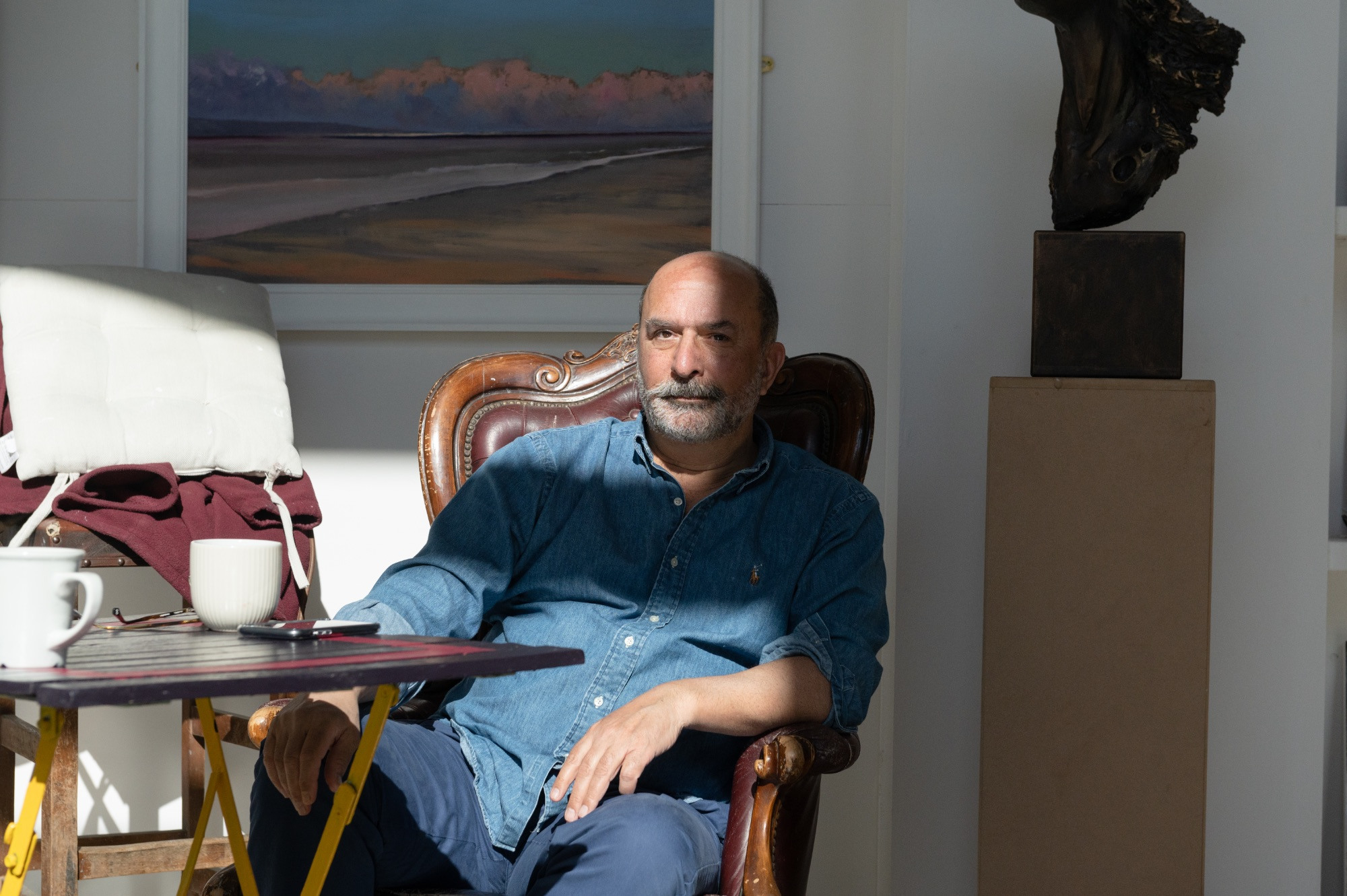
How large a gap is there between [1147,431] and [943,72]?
2.96 feet

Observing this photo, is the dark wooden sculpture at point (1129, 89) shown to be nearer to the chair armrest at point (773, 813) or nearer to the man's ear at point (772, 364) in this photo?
the man's ear at point (772, 364)

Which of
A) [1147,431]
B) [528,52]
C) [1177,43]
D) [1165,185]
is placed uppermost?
[528,52]

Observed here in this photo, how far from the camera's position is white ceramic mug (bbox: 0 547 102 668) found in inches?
38.2

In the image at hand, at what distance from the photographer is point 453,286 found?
2822 millimetres

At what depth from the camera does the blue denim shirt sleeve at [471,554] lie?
5.79 feet

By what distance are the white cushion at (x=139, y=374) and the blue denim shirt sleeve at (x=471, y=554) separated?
687 millimetres

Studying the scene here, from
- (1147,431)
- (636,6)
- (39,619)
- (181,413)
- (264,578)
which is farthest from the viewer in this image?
(636,6)

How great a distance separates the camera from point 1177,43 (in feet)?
6.61

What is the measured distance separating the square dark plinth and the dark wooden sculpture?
0.11m

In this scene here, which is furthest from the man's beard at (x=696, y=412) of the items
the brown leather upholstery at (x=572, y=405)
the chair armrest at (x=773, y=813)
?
the chair armrest at (x=773, y=813)

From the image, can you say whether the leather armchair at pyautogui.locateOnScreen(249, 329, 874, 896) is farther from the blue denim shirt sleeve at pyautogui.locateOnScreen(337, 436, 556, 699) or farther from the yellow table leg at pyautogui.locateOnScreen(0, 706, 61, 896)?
the yellow table leg at pyautogui.locateOnScreen(0, 706, 61, 896)

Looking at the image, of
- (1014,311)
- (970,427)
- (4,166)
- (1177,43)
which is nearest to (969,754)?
(970,427)

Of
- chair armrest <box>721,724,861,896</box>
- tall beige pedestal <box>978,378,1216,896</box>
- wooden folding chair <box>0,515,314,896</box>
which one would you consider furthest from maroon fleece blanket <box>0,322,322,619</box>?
tall beige pedestal <box>978,378,1216,896</box>

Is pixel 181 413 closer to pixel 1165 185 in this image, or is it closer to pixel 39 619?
pixel 39 619
